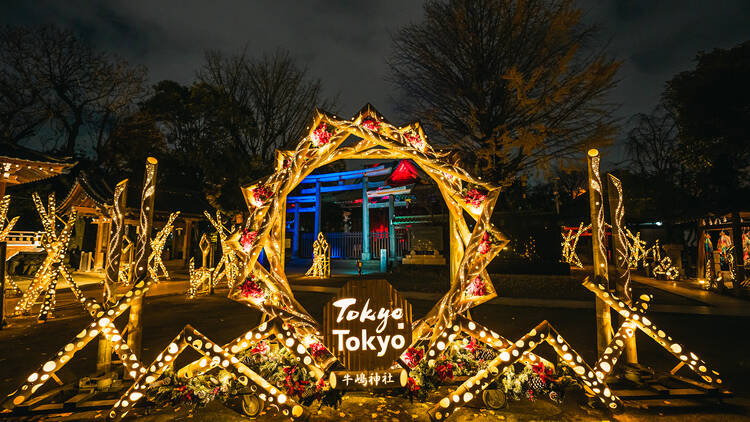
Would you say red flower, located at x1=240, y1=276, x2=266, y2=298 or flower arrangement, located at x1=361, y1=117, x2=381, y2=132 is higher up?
flower arrangement, located at x1=361, y1=117, x2=381, y2=132

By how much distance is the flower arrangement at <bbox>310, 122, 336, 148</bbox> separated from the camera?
4.09m

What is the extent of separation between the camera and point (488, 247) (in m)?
3.76

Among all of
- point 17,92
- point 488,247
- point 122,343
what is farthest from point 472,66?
point 17,92

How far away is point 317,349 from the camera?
3.57 metres

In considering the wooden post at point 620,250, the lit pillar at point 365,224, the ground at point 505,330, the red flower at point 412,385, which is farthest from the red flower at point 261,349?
the lit pillar at point 365,224

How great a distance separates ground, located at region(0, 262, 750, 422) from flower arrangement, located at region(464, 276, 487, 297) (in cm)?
118

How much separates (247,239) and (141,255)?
135 cm

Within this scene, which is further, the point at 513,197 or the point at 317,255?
the point at 317,255

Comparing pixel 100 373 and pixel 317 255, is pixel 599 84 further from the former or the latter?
pixel 100 373

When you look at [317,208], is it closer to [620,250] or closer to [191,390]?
[191,390]

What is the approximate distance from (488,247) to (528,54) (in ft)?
33.6

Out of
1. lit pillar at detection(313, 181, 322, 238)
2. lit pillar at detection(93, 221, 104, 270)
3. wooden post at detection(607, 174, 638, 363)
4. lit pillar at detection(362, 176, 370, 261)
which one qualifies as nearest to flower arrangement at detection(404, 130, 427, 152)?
wooden post at detection(607, 174, 638, 363)

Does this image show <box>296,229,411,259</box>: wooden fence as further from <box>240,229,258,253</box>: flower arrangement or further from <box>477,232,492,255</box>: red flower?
<box>240,229,258,253</box>: flower arrangement

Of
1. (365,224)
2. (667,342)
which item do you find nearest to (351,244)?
(365,224)
